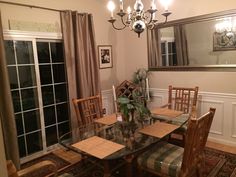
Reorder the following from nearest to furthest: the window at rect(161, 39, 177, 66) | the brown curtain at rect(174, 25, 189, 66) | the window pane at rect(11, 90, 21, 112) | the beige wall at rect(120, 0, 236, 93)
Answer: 1. the window pane at rect(11, 90, 21, 112)
2. the beige wall at rect(120, 0, 236, 93)
3. the brown curtain at rect(174, 25, 189, 66)
4. the window at rect(161, 39, 177, 66)

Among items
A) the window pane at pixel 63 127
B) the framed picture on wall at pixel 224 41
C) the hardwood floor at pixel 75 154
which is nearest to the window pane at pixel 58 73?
the window pane at pixel 63 127

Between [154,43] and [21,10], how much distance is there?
2.37m

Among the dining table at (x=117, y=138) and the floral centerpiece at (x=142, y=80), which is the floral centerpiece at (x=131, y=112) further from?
the floral centerpiece at (x=142, y=80)

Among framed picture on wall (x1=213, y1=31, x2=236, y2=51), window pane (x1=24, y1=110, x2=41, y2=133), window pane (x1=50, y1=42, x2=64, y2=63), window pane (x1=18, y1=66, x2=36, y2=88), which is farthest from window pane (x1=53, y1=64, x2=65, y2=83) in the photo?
framed picture on wall (x1=213, y1=31, x2=236, y2=51)

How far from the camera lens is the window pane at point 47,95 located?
3.30 metres

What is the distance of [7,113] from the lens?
264 centimetres

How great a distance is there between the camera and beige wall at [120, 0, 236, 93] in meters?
3.15

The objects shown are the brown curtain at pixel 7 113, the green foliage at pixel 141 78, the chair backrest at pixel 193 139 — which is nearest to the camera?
the chair backrest at pixel 193 139

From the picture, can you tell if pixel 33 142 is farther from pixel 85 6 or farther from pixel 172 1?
pixel 172 1

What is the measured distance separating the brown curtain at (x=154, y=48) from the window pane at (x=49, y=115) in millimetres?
2083

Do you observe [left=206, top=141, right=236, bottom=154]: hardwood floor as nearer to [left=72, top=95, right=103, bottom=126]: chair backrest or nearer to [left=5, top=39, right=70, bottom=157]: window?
[left=72, top=95, right=103, bottom=126]: chair backrest

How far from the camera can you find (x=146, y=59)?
4.17 meters

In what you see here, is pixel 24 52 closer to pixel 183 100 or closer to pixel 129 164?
pixel 129 164

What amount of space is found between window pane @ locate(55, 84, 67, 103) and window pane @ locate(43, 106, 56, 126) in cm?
18
